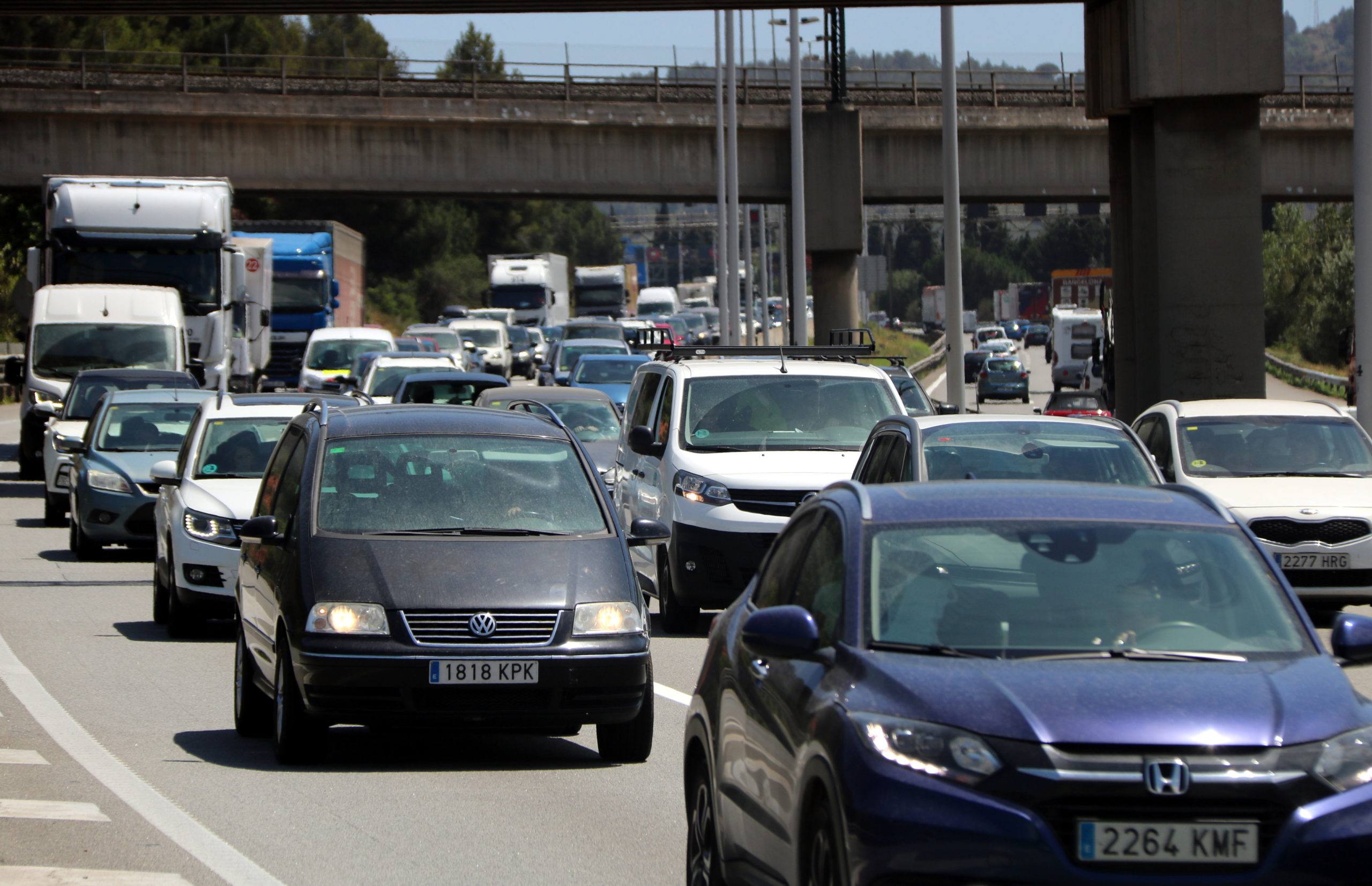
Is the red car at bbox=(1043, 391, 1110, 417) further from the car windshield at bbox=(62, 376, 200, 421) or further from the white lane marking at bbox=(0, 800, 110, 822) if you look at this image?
the white lane marking at bbox=(0, 800, 110, 822)

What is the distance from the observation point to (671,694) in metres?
11.0

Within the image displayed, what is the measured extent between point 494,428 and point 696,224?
170 meters

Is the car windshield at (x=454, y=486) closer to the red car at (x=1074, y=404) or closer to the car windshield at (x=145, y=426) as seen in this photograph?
the car windshield at (x=145, y=426)

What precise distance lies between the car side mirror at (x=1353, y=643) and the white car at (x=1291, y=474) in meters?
7.74

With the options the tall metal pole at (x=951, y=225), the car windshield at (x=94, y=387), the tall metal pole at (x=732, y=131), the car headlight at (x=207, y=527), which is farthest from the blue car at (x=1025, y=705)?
the tall metal pole at (x=732, y=131)

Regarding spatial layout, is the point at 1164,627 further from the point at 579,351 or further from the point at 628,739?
the point at 579,351

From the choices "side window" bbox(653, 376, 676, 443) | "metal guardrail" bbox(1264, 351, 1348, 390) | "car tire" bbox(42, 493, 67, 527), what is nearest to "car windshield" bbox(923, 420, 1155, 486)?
"side window" bbox(653, 376, 676, 443)

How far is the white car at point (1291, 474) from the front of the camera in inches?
538

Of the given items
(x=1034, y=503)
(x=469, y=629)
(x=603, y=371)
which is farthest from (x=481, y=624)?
(x=603, y=371)

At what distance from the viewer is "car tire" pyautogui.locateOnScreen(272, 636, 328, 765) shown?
8.52 m

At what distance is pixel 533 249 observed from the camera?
136m

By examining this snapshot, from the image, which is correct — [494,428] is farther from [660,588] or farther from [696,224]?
[696,224]

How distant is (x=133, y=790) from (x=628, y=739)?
2172 mm

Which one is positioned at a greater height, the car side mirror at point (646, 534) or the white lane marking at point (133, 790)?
the car side mirror at point (646, 534)
